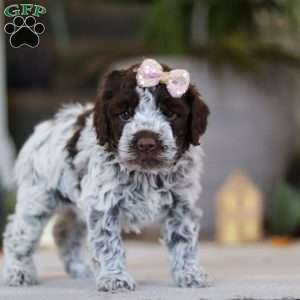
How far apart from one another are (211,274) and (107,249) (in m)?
0.86

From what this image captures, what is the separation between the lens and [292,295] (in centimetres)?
296

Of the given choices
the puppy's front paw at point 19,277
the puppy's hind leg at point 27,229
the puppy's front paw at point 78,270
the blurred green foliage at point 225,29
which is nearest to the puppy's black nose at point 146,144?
the puppy's hind leg at point 27,229

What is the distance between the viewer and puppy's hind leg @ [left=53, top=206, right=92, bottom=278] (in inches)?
153

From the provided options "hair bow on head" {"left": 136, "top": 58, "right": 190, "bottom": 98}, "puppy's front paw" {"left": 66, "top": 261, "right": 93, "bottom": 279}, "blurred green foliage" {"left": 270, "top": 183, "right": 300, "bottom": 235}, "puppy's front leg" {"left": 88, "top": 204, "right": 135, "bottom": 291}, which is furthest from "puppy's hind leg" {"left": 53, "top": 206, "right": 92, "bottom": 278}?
"blurred green foliage" {"left": 270, "top": 183, "right": 300, "bottom": 235}

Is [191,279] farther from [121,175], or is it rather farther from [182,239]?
[121,175]

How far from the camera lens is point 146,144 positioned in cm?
299

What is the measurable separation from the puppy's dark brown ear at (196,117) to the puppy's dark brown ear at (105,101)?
0.28 m

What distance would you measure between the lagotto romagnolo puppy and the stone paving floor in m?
0.12

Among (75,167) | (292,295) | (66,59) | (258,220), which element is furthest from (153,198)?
(66,59)

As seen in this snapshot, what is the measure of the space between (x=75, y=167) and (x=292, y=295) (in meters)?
1.04

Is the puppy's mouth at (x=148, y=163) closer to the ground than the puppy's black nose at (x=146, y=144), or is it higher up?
closer to the ground

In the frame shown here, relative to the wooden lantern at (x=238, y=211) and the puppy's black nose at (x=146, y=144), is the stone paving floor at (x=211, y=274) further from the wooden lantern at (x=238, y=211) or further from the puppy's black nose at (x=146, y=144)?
the wooden lantern at (x=238, y=211)

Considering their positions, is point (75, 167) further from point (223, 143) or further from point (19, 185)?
point (223, 143)

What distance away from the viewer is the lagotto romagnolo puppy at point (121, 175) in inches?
120
